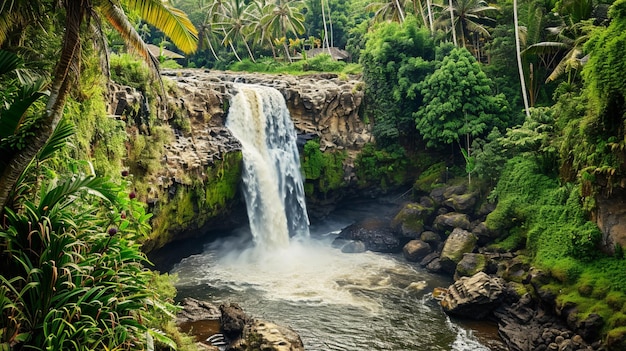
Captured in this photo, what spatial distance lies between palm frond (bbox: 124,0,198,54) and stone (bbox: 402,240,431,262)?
14509 mm

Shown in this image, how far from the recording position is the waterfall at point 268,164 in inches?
786

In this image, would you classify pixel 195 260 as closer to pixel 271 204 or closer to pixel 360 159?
pixel 271 204

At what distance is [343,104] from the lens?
23.8 m

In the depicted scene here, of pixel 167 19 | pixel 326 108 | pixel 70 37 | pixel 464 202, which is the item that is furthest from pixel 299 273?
pixel 70 37

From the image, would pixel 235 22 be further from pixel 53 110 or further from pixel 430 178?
Result: pixel 53 110

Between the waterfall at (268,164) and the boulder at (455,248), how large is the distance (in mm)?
7173

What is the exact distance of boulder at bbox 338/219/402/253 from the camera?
70.9ft

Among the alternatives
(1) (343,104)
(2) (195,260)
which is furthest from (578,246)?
(2) (195,260)

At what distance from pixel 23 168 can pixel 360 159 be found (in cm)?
1897

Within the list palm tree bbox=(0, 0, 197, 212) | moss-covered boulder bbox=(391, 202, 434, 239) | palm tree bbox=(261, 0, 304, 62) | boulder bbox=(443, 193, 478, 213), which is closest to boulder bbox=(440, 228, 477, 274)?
boulder bbox=(443, 193, 478, 213)

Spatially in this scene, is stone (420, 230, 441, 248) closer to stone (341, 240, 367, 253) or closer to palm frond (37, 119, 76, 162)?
stone (341, 240, 367, 253)

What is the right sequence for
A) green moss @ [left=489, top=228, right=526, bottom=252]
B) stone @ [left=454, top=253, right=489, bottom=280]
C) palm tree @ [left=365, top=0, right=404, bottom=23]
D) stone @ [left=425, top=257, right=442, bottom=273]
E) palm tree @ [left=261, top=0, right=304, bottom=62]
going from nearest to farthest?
1. stone @ [left=454, top=253, right=489, bottom=280]
2. green moss @ [left=489, top=228, right=526, bottom=252]
3. stone @ [left=425, top=257, right=442, bottom=273]
4. palm tree @ [left=365, top=0, right=404, bottom=23]
5. palm tree @ [left=261, top=0, right=304, bottom=62]

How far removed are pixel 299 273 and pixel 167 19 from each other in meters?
12.4

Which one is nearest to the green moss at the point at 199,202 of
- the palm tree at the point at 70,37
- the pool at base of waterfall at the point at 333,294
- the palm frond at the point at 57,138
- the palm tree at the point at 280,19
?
the pool at base of waterfall at the point at 333,294
